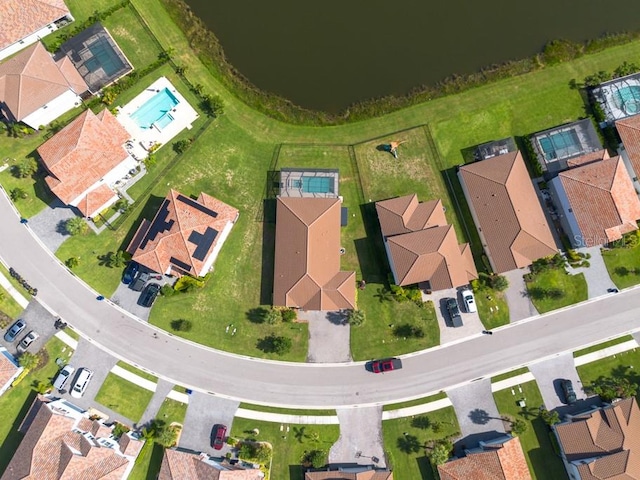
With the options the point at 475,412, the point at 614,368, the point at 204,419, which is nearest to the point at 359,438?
the point at 475,412

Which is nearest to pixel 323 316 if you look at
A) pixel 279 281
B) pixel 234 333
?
pixel 279 281

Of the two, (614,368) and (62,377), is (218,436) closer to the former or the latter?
(62,377)

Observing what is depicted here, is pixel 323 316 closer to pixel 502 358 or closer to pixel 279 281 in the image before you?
pixel 279 281

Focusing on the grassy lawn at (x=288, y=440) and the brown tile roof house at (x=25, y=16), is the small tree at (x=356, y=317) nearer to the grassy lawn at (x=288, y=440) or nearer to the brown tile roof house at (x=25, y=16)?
the grassy lawn at (x=288, y=440)

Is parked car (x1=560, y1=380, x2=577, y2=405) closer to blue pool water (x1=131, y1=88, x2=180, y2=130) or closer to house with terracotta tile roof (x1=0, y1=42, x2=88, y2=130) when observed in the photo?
blue pool water (x1=131, y1=88, x2=180, y2=130)

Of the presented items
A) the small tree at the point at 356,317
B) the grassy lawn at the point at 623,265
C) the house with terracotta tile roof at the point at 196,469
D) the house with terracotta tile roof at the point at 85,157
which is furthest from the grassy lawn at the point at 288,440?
the grassy lawn at the point at 623,265

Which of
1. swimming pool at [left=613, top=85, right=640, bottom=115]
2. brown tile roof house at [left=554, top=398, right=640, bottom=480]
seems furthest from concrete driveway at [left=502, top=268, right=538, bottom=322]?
swimming pool at [left=613, top=85, right=640, bottom=115]
